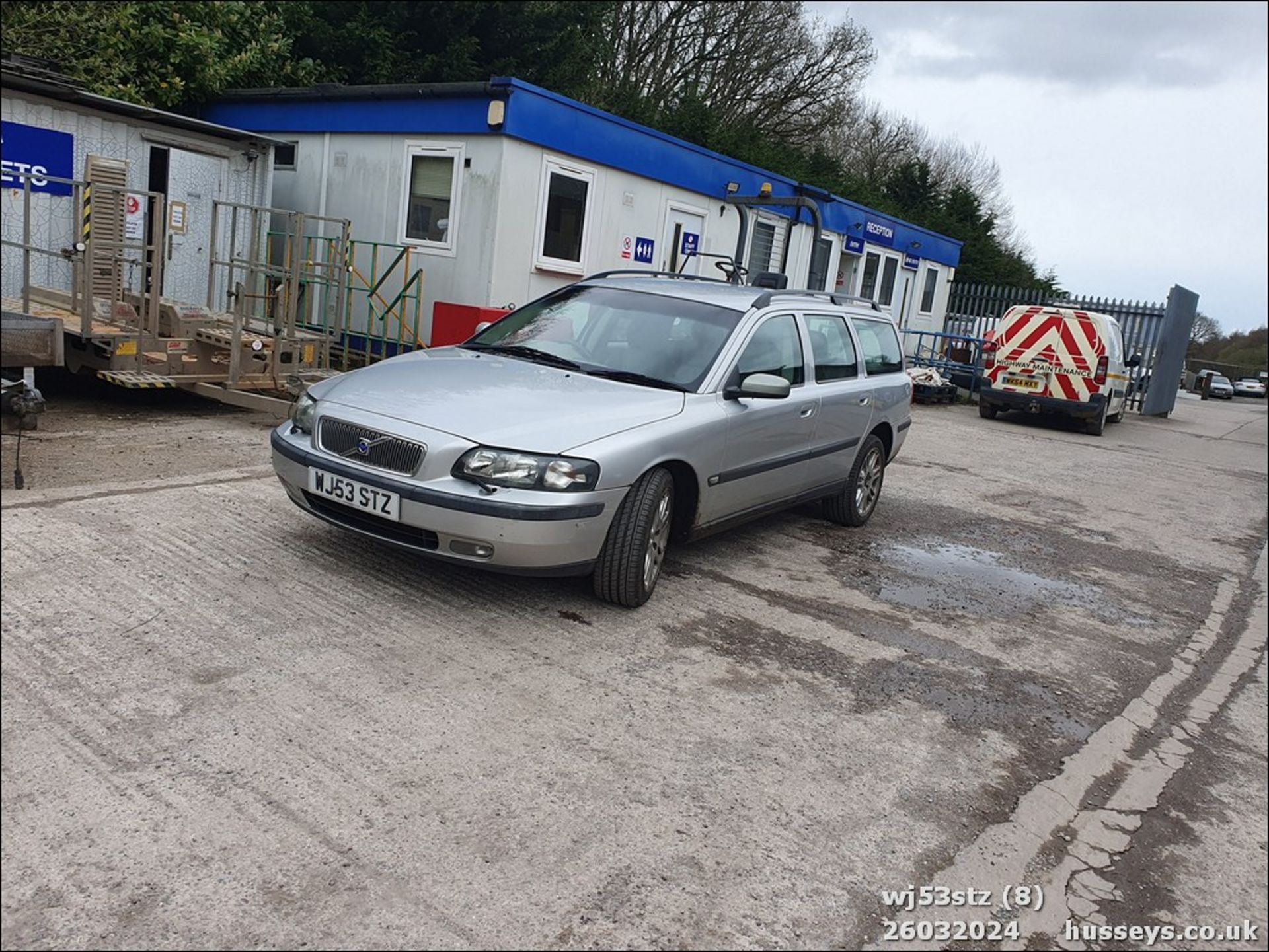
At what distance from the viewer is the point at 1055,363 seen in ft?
53.9

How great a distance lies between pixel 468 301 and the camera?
11500 mm

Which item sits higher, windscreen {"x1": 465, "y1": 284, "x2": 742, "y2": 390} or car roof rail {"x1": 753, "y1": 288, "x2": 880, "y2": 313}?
car roof rail {"x1": 753, "y1": 288, "x2": 880, "y2": 313}

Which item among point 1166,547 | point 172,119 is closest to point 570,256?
point 172,119

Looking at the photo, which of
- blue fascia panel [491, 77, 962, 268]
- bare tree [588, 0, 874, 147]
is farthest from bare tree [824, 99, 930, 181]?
blue fascia panel [491, 77, 962, 268]

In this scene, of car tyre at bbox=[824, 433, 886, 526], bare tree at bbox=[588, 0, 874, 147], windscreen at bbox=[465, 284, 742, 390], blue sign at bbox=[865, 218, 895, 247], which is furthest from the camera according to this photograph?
bare tree at bbox=[588, 0, 874, 147]

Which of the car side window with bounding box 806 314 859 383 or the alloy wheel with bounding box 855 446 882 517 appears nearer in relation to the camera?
the car side window with bounding box 806 314 859 383

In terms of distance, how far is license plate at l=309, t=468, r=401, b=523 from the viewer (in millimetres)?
4582

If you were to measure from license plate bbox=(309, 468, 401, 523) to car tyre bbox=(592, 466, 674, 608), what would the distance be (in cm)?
98

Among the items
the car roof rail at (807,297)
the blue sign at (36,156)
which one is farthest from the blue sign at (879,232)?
the blue sign at (36,156)

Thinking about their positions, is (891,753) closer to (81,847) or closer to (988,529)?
(81,847)

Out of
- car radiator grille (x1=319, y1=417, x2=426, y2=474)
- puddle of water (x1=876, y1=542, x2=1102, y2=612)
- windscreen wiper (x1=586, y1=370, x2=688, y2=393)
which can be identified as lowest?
puddle of water (x1=876, y1=542, x2=1102, y2=612)

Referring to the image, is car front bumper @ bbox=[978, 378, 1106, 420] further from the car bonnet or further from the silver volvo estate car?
the car bonnet

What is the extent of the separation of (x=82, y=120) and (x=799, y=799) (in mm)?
10596

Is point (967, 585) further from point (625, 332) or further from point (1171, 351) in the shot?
point (1171, 351)
